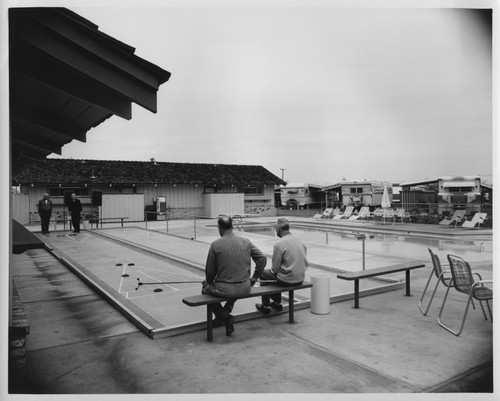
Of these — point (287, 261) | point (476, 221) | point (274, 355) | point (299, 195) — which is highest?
point (299, 195)

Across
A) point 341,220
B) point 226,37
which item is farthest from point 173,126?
point 341,220

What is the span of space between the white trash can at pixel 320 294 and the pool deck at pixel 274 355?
117 millimetres

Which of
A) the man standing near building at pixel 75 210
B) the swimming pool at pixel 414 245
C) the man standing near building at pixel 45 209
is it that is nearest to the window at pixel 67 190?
the man standing near building at pixel 75 210

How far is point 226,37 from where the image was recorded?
238 inches

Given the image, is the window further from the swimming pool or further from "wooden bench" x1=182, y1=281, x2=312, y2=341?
"wooden bench" x1=182, y1=281, x2=312, y2=341

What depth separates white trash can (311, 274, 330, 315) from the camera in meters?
5.83

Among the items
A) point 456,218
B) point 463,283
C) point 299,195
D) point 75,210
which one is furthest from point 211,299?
point 299,195

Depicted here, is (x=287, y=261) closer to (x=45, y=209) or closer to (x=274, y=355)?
(x=274, y=355)

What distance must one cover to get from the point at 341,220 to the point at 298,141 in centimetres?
1360

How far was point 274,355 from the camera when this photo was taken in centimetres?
443

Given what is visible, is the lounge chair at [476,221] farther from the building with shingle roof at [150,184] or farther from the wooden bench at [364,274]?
the building with shingle roof at [150,184]

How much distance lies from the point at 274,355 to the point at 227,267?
1.13 m

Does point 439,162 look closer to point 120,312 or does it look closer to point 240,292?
point 240,292

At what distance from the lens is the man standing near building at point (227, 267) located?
4879 mm
